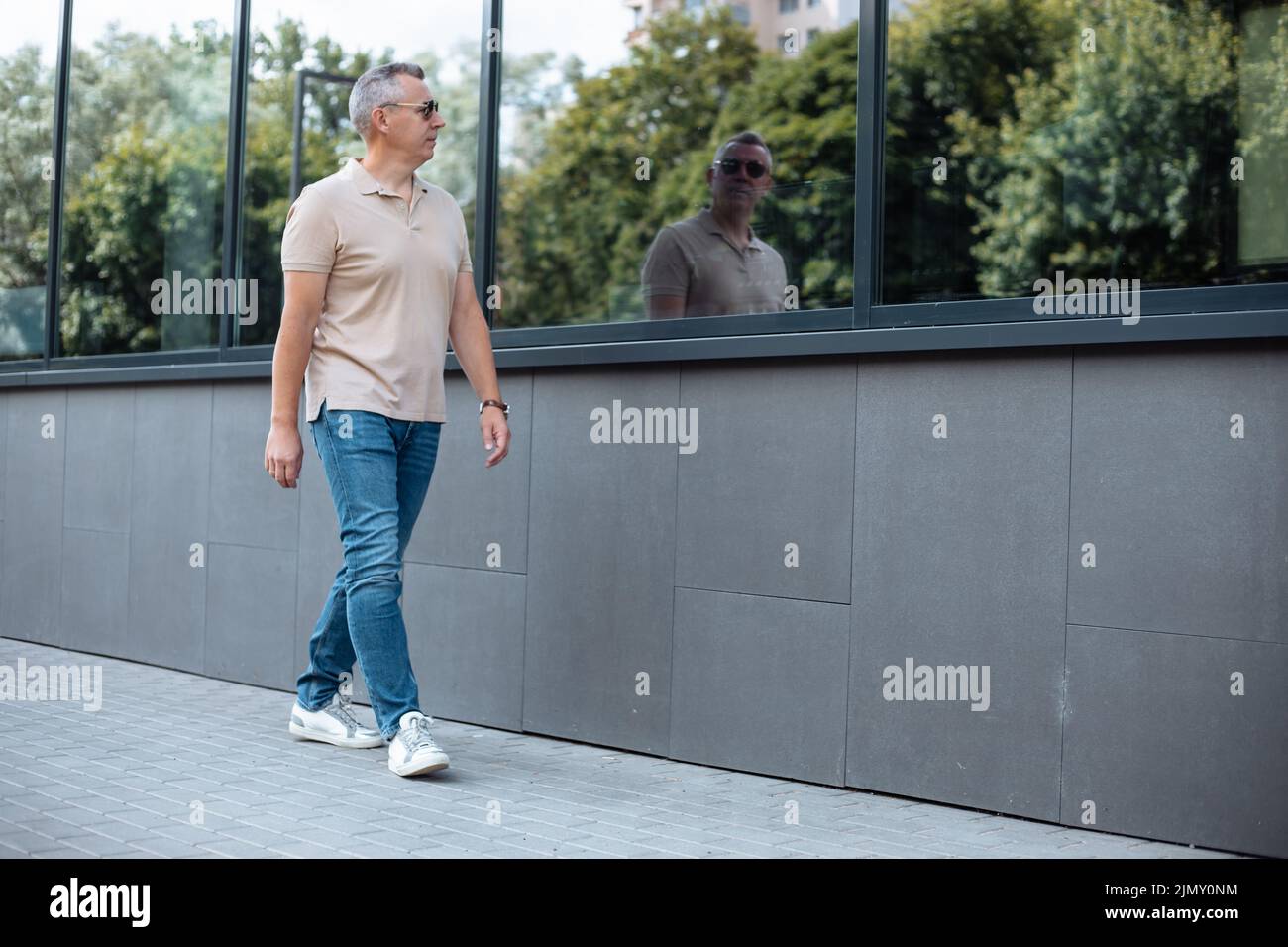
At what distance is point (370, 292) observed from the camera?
467 centimetres

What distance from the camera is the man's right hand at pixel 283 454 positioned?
15.0 feet

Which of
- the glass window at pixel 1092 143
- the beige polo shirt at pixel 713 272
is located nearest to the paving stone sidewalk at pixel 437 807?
the beige polo shirt at pixel 713 272

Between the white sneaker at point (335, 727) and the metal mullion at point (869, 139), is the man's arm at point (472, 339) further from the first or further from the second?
the metal mullion at point (869, 139)

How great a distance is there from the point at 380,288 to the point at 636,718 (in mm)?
1639

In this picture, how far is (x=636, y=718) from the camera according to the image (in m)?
5.00

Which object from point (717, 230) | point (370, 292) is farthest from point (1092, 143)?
point (370, 292)

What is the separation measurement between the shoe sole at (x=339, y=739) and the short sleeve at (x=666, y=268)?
197cm

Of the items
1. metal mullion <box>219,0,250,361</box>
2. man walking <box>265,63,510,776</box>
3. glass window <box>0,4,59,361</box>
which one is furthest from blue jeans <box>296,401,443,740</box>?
glass window <box>0,4,59,361</box>

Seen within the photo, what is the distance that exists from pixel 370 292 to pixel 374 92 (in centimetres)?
63

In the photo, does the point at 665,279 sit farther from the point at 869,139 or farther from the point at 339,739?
the point at 339,739

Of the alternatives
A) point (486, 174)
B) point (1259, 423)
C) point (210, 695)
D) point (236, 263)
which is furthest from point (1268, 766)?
point (236, 263)

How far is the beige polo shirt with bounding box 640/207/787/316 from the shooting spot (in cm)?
543

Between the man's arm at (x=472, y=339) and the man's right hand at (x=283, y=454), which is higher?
the man's arm at (x=472, y=339)
